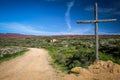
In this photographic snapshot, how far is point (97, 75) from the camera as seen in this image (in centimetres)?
930

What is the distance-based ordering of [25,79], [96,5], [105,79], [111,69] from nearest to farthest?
[105,79] → [25,79] → [111,69] → [96,5]

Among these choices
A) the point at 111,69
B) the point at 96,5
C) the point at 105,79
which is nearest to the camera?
the point at 105,79

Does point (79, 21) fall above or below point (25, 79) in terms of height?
above

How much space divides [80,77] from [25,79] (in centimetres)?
311

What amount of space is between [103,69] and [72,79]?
2459 mm

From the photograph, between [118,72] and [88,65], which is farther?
[88,65]

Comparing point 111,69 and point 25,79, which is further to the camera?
point 111,69

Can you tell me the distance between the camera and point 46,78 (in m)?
9.46

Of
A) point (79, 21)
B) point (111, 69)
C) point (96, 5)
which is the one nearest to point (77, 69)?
point (111, 69)

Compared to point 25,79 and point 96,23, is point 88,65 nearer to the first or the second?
point 96,23

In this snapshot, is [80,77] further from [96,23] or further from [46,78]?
[96,23]

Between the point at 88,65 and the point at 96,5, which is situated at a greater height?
the point at 96,5

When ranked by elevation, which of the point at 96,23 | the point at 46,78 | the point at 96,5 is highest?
the point at 96,5

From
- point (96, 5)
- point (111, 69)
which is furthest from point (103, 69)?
point (96, 5)
